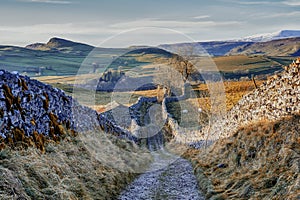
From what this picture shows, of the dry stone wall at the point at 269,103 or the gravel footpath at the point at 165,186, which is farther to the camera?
the dry stone wall at the point at 269,103

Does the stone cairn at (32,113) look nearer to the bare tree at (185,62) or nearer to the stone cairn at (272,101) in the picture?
the stone cairn at (272,101)

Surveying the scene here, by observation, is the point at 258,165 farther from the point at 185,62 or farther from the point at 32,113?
the point at 185,62

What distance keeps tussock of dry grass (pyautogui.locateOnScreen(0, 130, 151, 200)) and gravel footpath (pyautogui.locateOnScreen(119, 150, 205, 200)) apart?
408 millimetres

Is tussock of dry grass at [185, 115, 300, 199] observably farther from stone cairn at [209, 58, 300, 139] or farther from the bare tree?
the bare tree

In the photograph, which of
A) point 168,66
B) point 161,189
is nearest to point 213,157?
point 161,189

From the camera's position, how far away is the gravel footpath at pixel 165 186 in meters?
11.1

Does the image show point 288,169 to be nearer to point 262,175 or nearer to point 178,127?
point 262,175

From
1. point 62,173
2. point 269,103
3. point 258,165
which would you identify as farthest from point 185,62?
point 62,173

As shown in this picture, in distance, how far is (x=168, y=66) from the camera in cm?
6512

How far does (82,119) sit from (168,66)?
164ft

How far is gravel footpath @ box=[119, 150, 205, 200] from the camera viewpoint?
Result: 36.5 feet

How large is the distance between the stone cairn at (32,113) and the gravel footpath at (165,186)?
3168mm

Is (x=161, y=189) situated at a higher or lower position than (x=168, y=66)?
lower

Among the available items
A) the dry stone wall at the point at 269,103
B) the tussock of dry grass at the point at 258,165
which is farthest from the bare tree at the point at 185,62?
the tussock of dry grass at the point at 258,165
